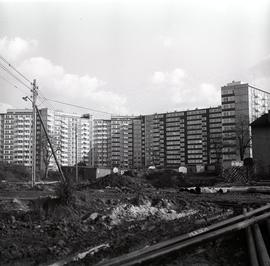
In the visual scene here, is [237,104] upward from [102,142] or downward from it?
upward

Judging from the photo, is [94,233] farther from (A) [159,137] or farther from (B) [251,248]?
(A) [159,137]

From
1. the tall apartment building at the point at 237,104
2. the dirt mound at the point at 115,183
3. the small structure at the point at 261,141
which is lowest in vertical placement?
the dirt mound at the point at 115,183

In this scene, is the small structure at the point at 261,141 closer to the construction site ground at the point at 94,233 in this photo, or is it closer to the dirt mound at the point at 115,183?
the dirt mound at the point at 115,183

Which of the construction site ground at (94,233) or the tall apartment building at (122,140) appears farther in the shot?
the tall apartment building at (122,140)

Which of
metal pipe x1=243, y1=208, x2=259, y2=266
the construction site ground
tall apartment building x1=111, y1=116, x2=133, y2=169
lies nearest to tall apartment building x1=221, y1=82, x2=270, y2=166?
tall apartment building x1=111, y1=116, x2=133, y2=169

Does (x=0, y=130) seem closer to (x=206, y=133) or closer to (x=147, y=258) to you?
(x=206, y=133)

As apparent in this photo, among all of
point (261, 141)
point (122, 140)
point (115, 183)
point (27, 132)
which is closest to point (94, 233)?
point (115, 183)

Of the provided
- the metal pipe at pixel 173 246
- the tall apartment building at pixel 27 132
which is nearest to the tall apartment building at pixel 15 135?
the tall apartment building at pixel 27 132

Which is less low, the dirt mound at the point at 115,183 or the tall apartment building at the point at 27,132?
the tall apartment building at the point at 27,132

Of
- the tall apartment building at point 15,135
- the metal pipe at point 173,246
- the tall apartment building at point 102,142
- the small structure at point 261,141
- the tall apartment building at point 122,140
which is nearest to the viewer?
the metal pipe at point 173,246

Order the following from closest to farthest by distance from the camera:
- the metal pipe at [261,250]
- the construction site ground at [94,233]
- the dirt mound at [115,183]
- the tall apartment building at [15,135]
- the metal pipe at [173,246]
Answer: the metal pipe at [261,250]
the metal pipe at [173,246]
the construction site ground at [94,233]
the dirt mound at [115,183]
the tall apartment building at [15,135]

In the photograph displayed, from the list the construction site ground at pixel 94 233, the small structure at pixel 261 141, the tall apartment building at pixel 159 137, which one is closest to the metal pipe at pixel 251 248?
the construction site ground at pixel 94 233

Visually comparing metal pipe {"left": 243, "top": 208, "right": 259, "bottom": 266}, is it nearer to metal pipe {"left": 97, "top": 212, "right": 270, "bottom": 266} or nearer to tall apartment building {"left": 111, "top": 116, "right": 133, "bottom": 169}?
metal pipe {"left": 97, "top": 212, "right": 270, "bottom": 266}

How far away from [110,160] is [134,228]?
5310 inches
